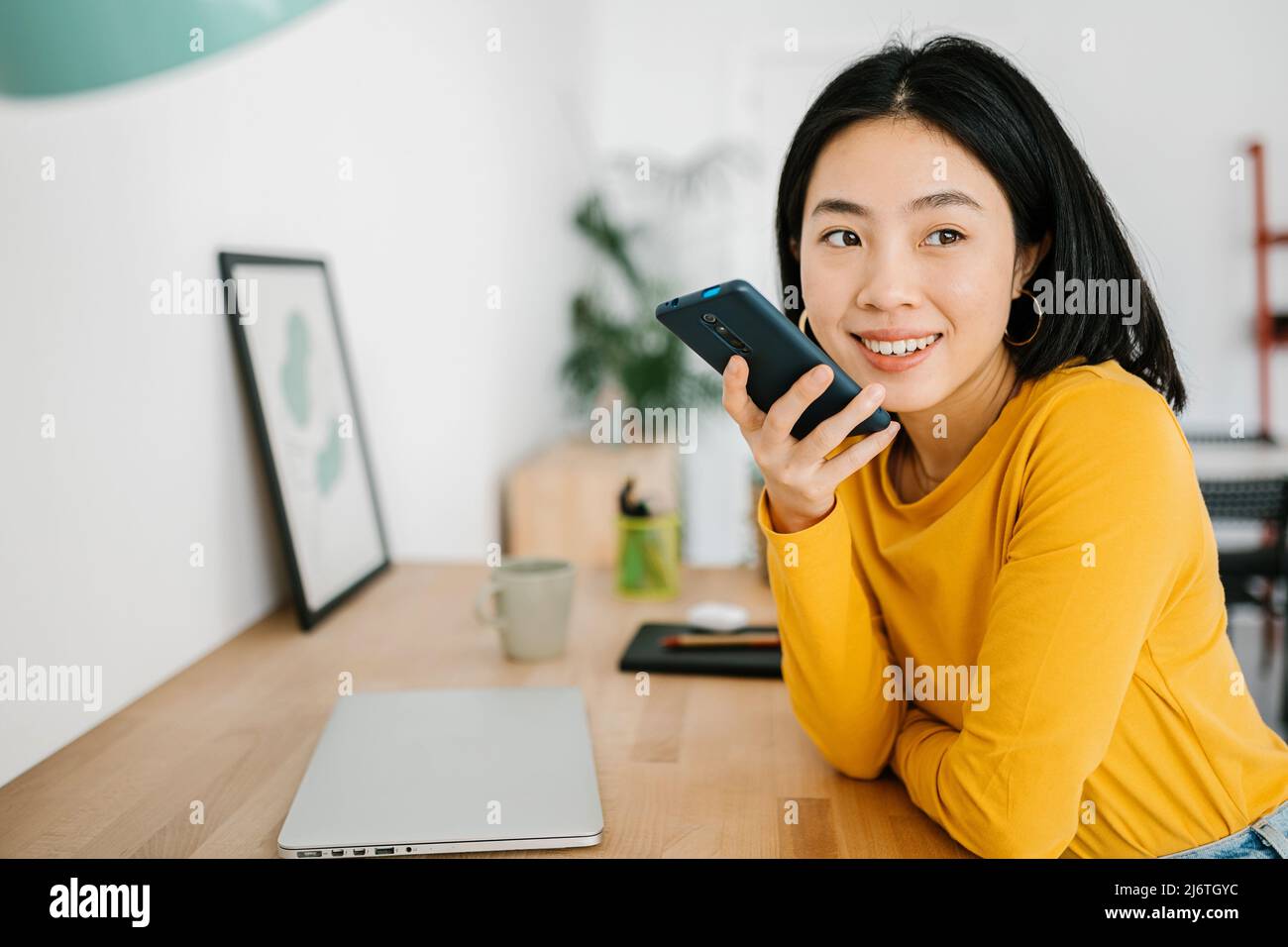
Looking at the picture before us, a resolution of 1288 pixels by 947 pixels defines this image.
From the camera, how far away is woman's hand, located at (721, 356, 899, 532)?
0.77 metres

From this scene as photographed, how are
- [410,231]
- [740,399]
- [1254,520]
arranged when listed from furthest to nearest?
[1254,520] → [410,231] → [740,399]

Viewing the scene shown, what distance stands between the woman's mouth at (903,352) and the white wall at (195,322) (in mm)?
693

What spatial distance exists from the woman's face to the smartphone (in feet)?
0.22

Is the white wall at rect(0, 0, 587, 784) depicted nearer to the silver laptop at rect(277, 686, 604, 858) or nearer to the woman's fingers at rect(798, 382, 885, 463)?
the silver laptop at rect(277, 686, 604, 858)

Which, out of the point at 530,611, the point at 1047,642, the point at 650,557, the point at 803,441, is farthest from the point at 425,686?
the point at 1047,642

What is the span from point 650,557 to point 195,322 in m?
0.60

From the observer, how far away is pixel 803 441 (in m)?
0.79

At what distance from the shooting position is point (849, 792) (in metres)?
0.83

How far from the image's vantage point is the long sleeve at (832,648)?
834 mm

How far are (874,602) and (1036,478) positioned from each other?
249 millimetres

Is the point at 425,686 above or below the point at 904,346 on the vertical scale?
below

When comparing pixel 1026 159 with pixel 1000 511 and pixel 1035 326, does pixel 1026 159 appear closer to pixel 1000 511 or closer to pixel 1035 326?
pixel 1035 326

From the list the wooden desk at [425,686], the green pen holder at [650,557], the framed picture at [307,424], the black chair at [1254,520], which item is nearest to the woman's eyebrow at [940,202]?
the wooden desk at [425,686]

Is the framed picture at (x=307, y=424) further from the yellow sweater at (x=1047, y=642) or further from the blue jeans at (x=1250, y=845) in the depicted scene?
the blue jeans at (x=1250, y=845)
